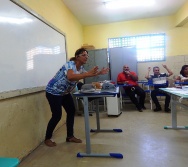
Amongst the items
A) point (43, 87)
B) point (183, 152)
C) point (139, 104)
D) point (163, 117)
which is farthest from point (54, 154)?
point (139, 104)

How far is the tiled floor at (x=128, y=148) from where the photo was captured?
2.04m

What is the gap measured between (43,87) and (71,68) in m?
0.87

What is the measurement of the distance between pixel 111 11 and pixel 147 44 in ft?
6.02

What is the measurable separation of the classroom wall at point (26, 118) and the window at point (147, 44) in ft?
10.5

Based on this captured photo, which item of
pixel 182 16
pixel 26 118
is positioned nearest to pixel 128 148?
pixel 26 118

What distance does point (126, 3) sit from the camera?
15.2ft

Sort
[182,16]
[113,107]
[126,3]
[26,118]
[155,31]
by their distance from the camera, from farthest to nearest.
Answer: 1. [155,31]
2. [182,16]
3. [126,3]
4. [113,107]
5. [26,118]

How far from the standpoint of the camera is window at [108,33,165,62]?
6.13 metres

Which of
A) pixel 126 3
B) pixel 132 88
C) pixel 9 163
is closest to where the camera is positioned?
pixel 9 163

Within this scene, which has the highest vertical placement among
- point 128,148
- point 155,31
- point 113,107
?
point 155,31

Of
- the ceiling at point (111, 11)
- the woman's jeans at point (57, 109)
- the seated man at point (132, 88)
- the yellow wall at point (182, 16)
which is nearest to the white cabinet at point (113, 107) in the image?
the seated man at point (132, 88)

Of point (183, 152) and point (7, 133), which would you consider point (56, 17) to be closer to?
point (7, 133)

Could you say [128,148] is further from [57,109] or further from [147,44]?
[147,44]

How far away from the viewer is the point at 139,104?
16.2 feet
